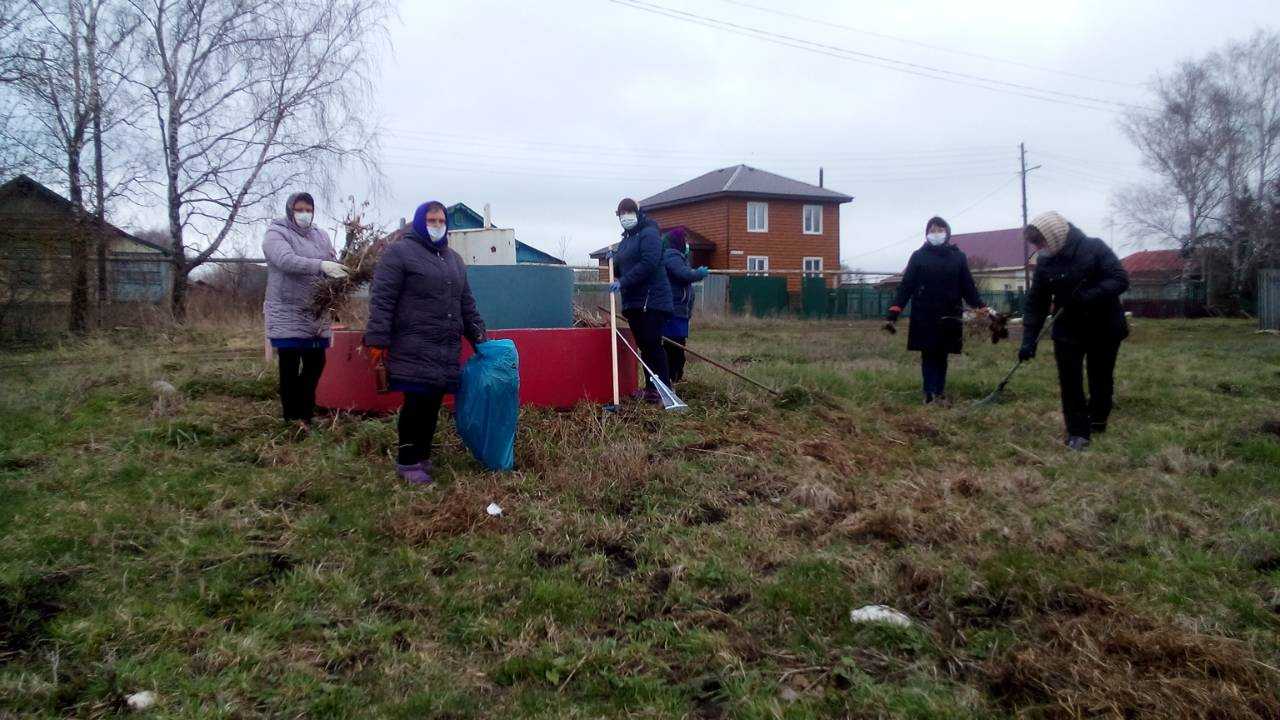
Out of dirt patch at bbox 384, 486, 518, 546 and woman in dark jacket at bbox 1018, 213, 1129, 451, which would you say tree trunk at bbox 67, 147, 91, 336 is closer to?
dirt patch at bbox 384, 486, 518, 546

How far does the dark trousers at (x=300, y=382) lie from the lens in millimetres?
5785

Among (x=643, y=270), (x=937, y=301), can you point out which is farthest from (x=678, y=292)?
(x=937, y=301)

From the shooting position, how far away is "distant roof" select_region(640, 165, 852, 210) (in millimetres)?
36953

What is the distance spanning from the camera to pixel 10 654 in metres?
2.87

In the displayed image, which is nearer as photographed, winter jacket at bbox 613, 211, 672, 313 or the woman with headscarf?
the woman with headscarf

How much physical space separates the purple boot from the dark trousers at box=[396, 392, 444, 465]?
0.12 ft

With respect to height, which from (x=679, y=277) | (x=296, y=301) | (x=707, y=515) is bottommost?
(x=707, y=515)

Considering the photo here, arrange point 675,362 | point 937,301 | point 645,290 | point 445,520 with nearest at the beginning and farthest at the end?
point 445,520 < point 645,290 < point 937,301 < point 675,362

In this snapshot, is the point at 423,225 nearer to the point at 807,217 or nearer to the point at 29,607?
the point at 29,607

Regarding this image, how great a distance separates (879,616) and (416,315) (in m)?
2.82

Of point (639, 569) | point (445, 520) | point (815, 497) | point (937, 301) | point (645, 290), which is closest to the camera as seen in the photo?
point (639, 569)

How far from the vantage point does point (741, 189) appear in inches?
1447

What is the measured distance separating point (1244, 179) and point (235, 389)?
42652 mm

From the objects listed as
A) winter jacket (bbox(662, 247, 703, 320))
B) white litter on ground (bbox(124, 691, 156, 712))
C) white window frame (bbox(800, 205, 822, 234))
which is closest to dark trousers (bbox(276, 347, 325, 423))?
winter jacket (bbox(662, 247, 703, 320))
